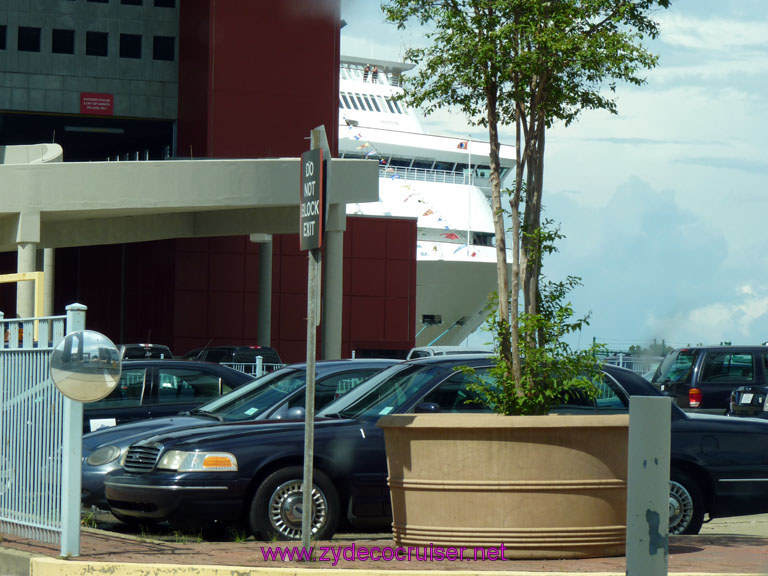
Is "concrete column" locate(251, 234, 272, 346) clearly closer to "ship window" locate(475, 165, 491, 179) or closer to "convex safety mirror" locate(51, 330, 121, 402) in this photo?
"ship window" locate(475, 165, 491, 179)

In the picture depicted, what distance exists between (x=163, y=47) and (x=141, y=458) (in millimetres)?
39929

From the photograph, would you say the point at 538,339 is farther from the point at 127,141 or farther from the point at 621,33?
the point at 127,141

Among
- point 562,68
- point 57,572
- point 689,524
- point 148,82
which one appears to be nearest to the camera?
point 57,572

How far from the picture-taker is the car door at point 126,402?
12.9m

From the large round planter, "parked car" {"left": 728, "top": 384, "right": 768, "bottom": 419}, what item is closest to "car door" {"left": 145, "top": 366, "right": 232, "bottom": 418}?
the large round planter

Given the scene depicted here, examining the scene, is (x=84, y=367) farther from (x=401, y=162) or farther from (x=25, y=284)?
(x=401, y=162)

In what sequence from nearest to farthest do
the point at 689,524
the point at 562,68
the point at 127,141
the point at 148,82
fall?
the point at 562,68
the point at 689,524
the point at 148,82
the point at 127,141

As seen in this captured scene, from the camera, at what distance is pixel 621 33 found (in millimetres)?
8430

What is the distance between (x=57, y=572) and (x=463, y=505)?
2500 mm

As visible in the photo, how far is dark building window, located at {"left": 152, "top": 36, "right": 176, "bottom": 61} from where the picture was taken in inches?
1859

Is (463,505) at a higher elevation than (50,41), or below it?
below

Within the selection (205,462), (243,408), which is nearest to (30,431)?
(205,462)

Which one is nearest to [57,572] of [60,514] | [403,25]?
[60,514]

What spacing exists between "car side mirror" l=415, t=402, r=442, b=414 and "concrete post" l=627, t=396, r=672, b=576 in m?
5.21
